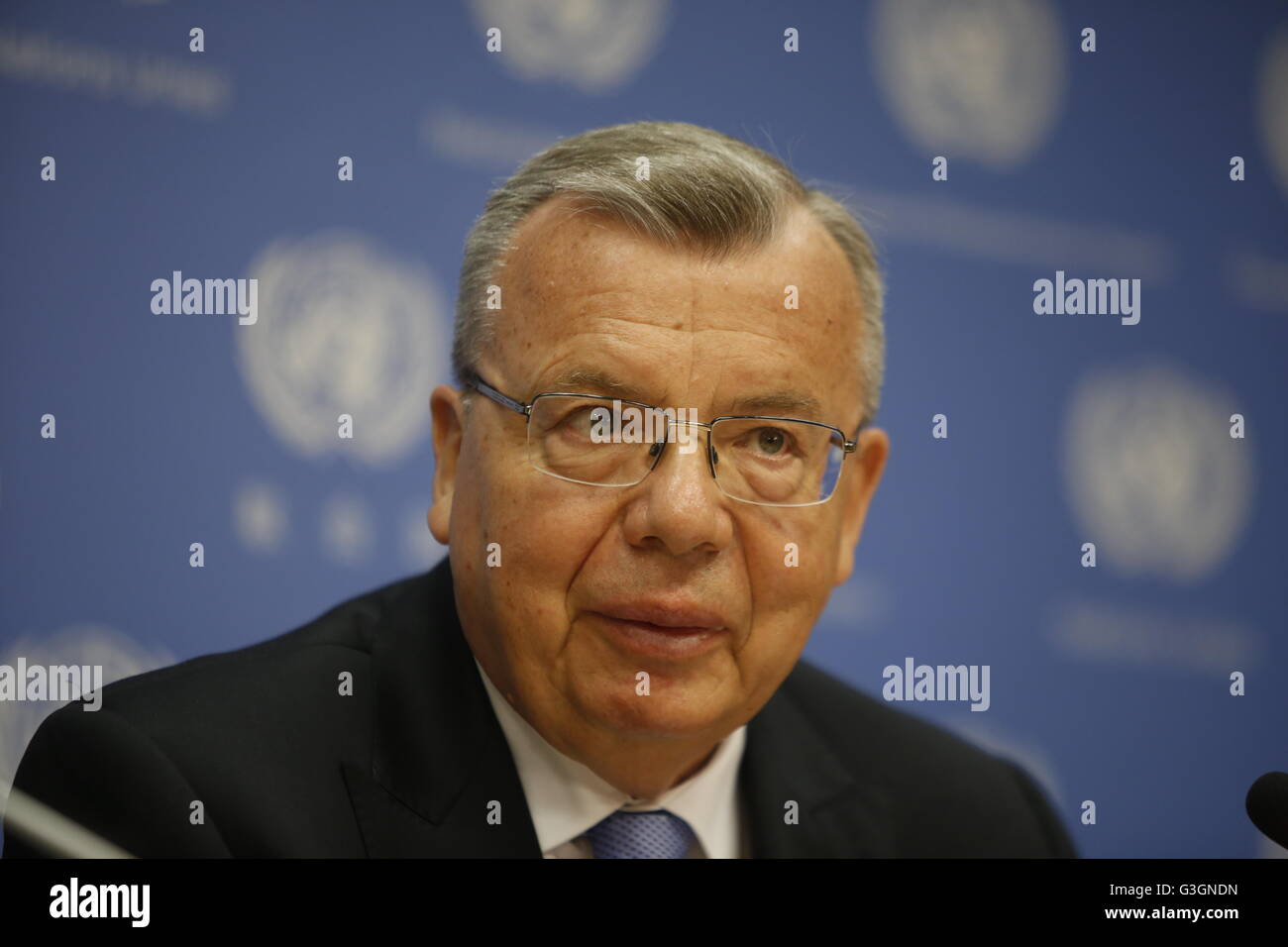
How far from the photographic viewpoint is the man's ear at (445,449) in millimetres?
2062

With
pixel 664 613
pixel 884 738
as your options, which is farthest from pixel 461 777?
pixel 884 738

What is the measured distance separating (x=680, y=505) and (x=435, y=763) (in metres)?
0.60

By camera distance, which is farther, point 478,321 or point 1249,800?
point 478,321

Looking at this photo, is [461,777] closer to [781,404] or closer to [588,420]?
[588,420]

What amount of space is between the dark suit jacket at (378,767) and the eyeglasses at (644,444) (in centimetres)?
39

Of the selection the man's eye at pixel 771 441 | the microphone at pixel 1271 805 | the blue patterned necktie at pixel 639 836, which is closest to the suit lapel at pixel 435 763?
the blue patterned necktie at pixel 639 836

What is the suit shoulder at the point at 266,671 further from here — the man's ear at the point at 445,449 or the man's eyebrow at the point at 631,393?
the man's eyebrow at the point at 631,393

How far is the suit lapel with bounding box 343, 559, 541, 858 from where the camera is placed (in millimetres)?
1864

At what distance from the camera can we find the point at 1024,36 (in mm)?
2459

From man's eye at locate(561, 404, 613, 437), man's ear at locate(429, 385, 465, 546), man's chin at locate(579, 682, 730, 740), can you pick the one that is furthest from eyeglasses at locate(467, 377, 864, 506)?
man's chin at locate(579, 682, 730, 740)
